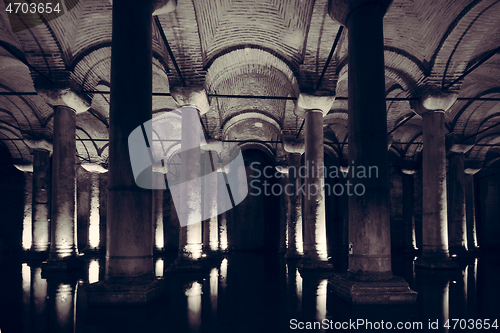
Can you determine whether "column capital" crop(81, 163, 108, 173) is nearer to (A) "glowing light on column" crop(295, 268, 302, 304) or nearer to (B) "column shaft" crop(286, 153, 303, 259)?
(B) "column shaft" crop(286, 153, 303, 259)

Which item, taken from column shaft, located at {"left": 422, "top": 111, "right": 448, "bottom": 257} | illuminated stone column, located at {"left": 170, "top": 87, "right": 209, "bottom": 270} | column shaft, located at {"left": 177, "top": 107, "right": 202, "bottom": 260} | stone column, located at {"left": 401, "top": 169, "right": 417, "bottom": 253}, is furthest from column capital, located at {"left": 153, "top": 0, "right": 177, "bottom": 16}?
stone column, located at {"left": 401, "top": 169, "right": 417, "bottom": 253}

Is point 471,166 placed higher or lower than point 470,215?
higher

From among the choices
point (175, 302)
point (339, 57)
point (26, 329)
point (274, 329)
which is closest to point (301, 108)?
point (339, 57)

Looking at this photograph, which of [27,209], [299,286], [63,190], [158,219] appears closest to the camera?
[299,286]

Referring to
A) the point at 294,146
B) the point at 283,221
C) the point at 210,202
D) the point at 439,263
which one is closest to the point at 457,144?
the point at 294,146

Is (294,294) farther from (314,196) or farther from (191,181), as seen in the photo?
(191,181)

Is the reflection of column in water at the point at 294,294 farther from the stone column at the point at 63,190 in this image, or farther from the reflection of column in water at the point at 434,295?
the stone column at the point at 63,190

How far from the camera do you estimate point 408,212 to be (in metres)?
21.2

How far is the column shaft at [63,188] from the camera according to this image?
10.3 m

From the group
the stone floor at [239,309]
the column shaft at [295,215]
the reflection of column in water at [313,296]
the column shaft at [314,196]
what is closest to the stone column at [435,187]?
the stone floor at [239,309]

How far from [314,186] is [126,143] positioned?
6.32m

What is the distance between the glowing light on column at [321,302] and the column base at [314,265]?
2.15 m

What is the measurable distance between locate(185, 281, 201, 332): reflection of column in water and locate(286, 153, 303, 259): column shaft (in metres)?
7.77

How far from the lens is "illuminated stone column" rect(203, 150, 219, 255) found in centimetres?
1532
